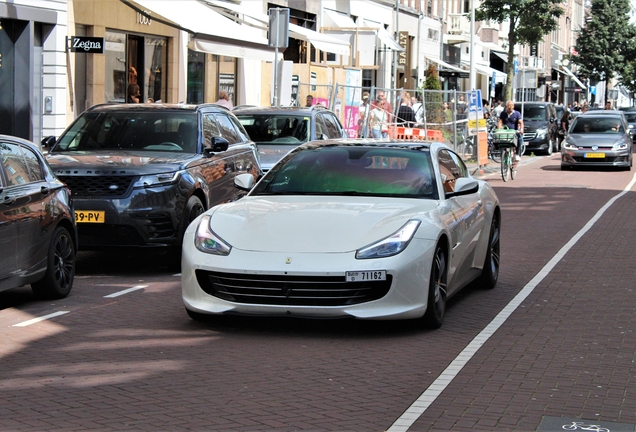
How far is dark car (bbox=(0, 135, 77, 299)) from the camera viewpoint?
29.4ft

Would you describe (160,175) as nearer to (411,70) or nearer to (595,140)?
(595,140)

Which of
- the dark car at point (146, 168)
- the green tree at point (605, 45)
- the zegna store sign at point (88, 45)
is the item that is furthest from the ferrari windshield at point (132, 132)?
the green tree at point (605, 45)

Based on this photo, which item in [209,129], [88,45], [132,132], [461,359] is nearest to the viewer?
[461,359]

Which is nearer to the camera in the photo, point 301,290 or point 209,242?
point 301,290

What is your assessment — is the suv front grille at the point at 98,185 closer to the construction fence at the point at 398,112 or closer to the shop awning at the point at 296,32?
the shop awning at the point at 296,32

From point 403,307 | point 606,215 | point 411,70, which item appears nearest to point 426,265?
point 403,307

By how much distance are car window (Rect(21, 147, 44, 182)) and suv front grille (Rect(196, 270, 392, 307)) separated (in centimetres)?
253

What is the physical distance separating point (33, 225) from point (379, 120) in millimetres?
19632

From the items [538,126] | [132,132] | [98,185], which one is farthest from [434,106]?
[98,185]

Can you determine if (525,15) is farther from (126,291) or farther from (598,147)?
(126,291)

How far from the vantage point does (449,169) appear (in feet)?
32.6

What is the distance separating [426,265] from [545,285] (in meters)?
3.12

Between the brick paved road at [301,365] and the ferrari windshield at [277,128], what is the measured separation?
6.99 meters

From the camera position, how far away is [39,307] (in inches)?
373
